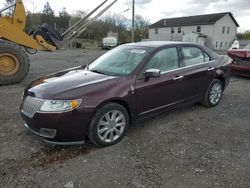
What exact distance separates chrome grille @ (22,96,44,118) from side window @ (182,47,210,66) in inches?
114

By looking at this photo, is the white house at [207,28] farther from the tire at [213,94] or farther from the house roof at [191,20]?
the tire at [213,94]

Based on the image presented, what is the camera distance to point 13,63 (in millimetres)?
7707

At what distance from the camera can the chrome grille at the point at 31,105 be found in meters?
Answer: 3.30

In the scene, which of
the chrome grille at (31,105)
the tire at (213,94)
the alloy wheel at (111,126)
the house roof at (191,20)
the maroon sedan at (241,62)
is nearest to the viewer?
the chrome grille at (31,105)

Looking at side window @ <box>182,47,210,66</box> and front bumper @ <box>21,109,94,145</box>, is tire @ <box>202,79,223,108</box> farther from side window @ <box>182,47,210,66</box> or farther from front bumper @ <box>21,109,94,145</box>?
front bumper @ <box>21,109,94,145</box>

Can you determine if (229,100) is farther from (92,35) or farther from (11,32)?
(92,35)

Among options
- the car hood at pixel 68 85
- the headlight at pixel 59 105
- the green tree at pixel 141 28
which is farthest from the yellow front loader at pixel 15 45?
the green tree at pixel 141 28

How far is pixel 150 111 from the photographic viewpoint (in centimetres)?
418

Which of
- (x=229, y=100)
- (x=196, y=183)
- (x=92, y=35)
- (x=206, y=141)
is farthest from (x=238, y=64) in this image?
(x=92, y=35)

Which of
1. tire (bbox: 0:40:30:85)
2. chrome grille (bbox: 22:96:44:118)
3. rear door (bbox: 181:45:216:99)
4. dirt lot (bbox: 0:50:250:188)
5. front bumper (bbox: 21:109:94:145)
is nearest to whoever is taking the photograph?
dirt lot (bbox: 0:50:250:188)

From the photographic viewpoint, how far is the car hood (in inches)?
130

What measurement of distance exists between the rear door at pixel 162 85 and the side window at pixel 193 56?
0.26 m

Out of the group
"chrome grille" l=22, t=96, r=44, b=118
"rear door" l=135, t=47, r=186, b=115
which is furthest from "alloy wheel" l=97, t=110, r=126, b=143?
"chrome grille" l=22, t=96, r=44, b=118

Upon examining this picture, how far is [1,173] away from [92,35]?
162 feet
